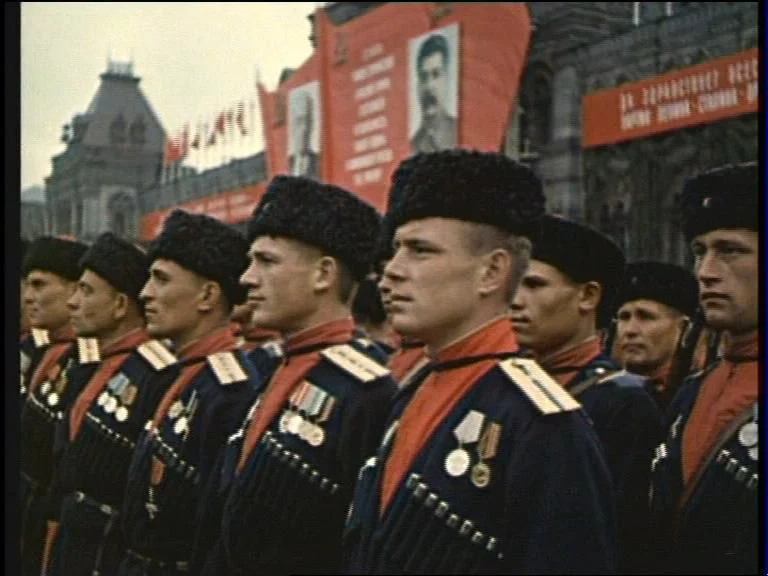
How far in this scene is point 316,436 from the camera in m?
3.25

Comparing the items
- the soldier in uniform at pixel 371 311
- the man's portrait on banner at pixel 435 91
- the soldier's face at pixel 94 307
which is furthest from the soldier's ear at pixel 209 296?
the man's portrait on banner at pixel 435 91

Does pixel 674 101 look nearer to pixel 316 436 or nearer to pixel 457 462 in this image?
pixel 316 436

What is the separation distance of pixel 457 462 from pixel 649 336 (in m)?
2.87

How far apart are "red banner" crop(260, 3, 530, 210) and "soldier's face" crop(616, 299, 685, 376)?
14.0 meters

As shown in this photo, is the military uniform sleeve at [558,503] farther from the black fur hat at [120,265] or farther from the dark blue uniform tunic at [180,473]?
the black fur hat at [120,265]

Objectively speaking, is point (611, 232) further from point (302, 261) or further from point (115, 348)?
point (302, 261)

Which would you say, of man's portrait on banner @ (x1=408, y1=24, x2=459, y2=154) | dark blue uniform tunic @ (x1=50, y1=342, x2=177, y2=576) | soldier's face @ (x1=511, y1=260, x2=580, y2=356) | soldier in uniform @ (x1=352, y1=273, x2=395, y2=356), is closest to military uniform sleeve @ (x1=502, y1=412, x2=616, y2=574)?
soldier's face @ (x1=511, y1=260, x2=580, y2=356)

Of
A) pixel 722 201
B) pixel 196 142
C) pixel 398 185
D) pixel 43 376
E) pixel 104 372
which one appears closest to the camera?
pixel 398 185

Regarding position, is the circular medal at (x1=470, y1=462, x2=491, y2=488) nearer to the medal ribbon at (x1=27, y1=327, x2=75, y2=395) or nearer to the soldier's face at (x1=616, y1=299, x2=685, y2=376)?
the soldier's face at (x1=616, y1=299, x2=685, y2=376)

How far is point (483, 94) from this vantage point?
19.7 m

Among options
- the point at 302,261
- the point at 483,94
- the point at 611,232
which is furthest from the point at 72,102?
the point at 483,94

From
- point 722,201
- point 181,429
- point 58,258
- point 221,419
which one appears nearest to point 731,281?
point 722,201

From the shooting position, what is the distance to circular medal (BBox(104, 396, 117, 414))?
14.6 ft

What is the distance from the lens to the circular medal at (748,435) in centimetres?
288
